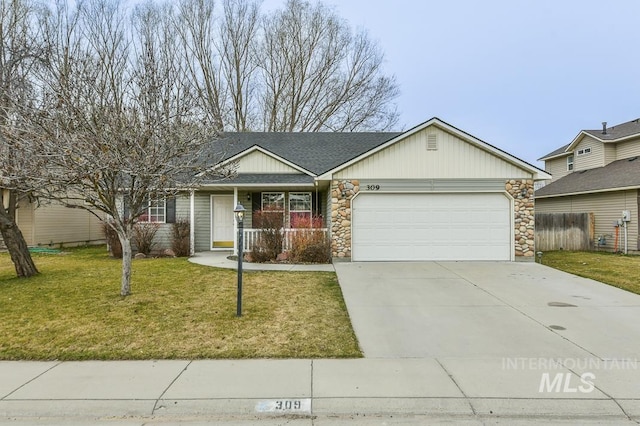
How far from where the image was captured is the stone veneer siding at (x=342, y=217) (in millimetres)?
11508

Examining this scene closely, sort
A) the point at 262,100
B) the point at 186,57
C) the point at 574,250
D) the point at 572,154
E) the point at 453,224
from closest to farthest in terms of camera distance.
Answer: the point at 453,224
the point at 574,250
the point at 572,154
the point at 186,57
the point at 262,100

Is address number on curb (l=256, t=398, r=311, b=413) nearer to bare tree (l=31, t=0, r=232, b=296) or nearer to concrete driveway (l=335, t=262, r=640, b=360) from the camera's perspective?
concrete driveway (l=335, t=262, r=640, b=360)

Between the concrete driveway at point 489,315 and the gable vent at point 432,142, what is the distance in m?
3.90

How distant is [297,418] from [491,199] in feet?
33.6

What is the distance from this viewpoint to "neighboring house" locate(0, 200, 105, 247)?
16.9m

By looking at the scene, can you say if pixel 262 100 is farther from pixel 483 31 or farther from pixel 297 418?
pixel 297 418

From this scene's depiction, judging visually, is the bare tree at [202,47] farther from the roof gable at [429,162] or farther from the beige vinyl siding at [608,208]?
the beige vinyl siding at [608,208]

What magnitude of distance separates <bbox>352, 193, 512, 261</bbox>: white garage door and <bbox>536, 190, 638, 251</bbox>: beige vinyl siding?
7.67 m

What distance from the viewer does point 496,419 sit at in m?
3.24

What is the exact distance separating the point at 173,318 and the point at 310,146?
11.9 m

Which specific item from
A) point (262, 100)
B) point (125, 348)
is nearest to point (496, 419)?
point (125, 348)

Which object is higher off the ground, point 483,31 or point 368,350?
point 483,31

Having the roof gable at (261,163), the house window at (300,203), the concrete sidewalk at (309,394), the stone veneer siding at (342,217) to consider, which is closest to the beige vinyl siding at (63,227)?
Result: the roof gable at (261,163)

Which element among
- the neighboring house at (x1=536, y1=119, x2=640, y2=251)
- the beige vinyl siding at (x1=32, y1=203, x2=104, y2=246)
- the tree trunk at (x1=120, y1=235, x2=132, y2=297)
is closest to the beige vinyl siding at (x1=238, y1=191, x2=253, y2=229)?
the tree trunk at (x1=120, y1=235, x2=132, y2=297)
